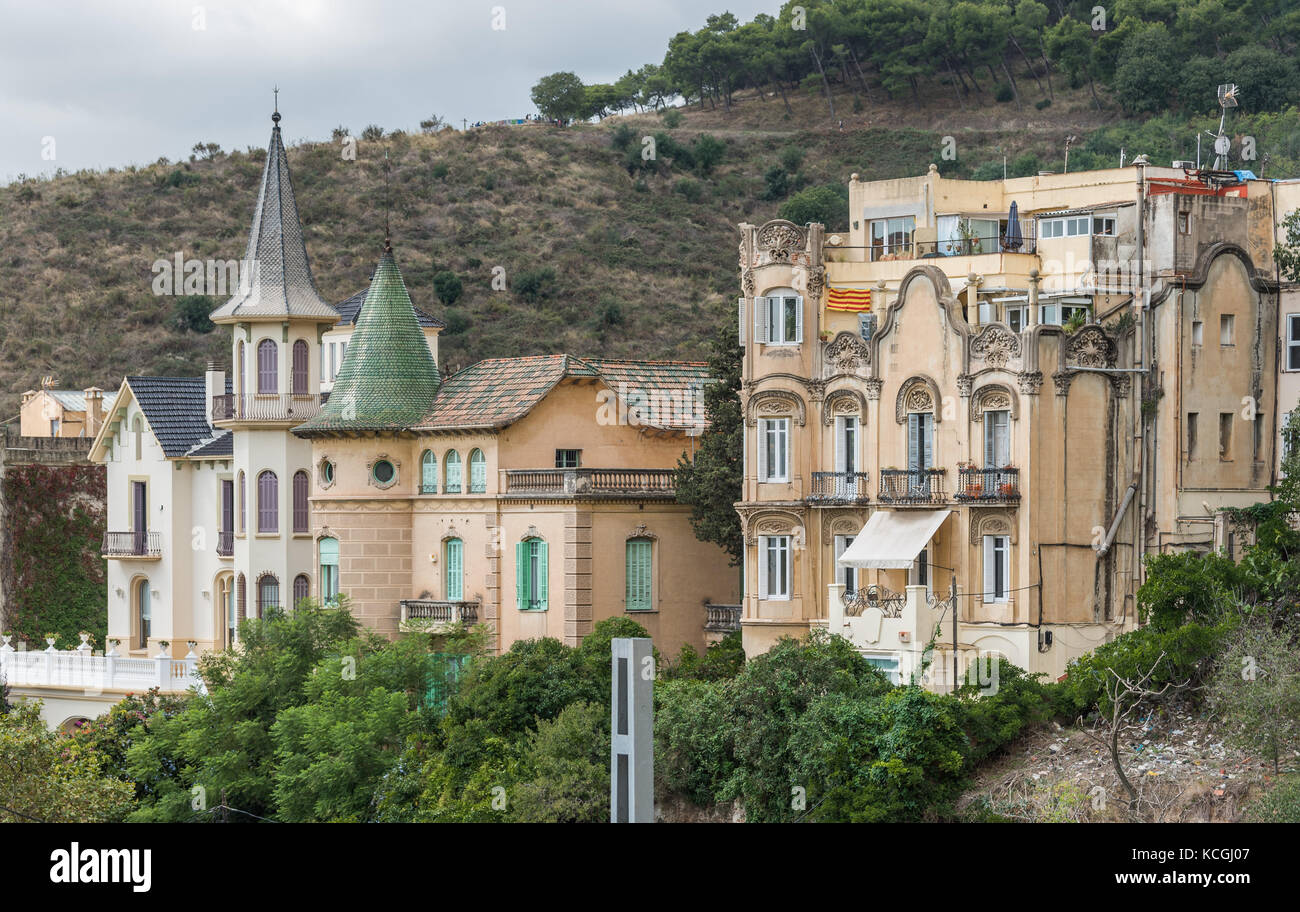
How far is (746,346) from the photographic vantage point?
53219 mm

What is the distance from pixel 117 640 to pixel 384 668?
1954cm

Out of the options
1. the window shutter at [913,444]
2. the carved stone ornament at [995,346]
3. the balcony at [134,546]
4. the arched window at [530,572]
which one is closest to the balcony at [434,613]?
the arched window at [530,572]

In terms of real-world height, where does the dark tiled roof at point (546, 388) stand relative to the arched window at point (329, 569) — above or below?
above

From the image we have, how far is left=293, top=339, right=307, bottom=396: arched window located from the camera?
6341 cm

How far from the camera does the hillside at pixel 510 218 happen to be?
4190 inches

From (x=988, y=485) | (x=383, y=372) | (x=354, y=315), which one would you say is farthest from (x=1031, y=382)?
(x=354, y=315)

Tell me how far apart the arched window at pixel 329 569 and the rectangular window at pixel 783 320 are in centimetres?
1501

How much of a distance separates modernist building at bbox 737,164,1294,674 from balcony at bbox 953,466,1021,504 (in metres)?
0.05

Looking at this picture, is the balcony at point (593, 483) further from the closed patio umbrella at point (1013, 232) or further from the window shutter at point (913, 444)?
the closed patio umbrella at point (1013, 232)

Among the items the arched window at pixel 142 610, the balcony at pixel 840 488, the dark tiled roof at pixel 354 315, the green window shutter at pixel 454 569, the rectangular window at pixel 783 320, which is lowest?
the arched window at pixel 142 610

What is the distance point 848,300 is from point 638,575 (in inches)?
374

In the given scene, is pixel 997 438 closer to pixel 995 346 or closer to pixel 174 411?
pixel 995 346
